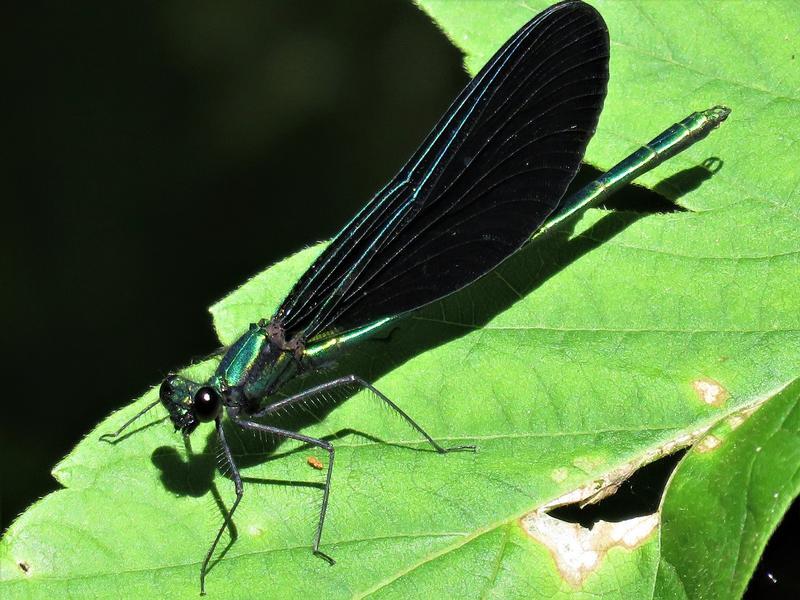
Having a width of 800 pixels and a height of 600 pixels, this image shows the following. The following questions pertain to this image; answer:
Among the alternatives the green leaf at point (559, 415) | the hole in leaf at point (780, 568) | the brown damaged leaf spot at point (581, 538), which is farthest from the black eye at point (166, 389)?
the hole in leaf at point (780, 568)

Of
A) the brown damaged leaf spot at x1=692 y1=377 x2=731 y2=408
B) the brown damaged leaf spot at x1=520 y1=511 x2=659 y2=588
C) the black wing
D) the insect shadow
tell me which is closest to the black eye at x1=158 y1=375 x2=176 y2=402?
the insect shadow

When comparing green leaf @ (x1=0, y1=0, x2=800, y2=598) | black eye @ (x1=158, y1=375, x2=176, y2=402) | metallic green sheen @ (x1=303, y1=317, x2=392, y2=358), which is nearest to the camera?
green leaf @ (x1=0, y1=0, x2=800, y2=598)

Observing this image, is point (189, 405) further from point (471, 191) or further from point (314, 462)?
point (471, 191)

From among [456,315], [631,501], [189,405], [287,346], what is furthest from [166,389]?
[631,501]

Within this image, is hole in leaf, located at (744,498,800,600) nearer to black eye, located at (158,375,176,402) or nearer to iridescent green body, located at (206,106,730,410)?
iridescent green body, located at (206,106,730,410)

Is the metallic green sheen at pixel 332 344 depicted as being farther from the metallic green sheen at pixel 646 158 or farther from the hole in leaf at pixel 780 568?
the hole in leaf at pixel 780 568

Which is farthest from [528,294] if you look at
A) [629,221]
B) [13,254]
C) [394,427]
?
[13,254]

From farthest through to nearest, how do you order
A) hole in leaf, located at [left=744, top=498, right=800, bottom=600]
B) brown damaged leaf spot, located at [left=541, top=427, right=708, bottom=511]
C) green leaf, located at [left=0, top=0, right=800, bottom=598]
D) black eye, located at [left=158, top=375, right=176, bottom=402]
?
black eye, located at [left=158, top=375, right=176, bottom=402], brown damaged leaf spot, located at [left=541, top=427, right=708, bottom=511], green leaf, located at [left=0, top=0, right=800, bottom=598], hole in leaf, located at [left=744, top=498, right=800, bottom=600]
